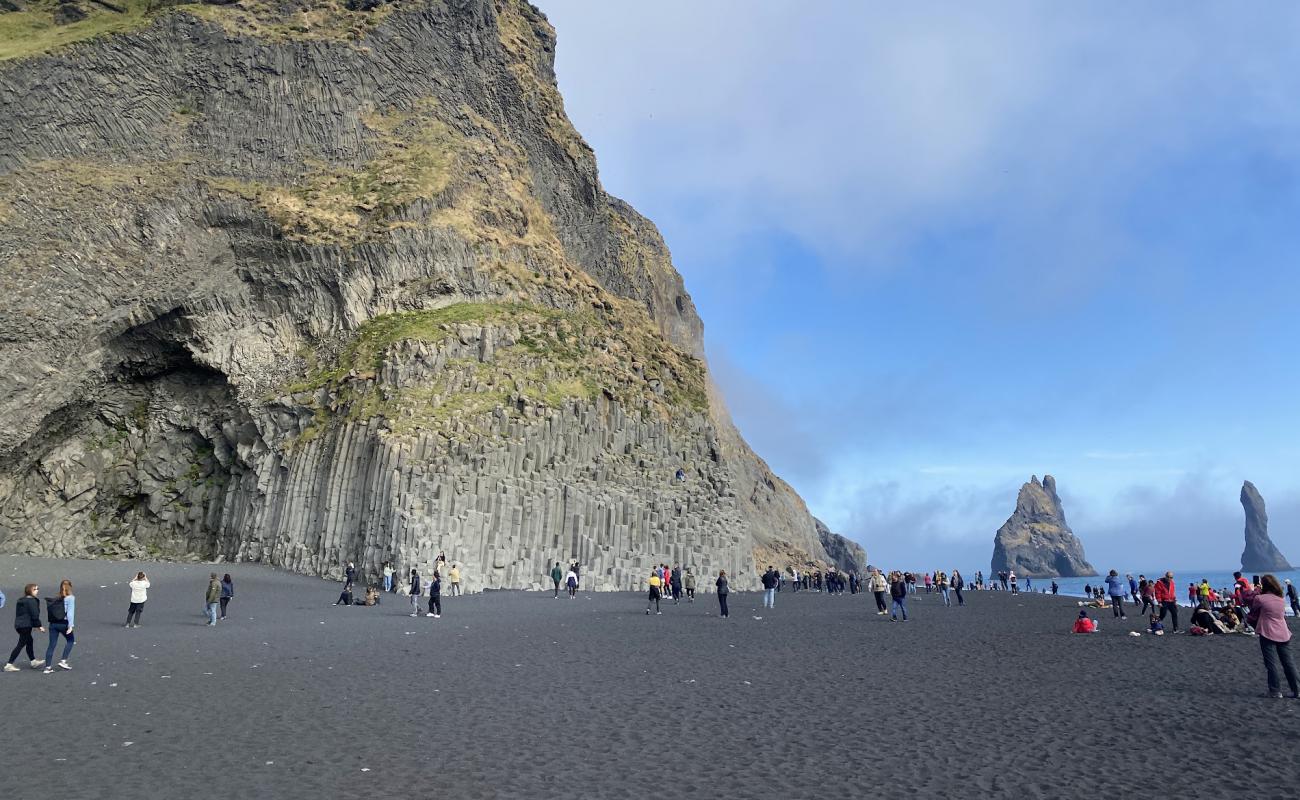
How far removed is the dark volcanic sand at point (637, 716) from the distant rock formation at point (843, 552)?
12072 cm

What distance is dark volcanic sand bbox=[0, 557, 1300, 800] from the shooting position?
9.86 metres

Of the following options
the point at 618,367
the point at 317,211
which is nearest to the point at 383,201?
the point at 317,211

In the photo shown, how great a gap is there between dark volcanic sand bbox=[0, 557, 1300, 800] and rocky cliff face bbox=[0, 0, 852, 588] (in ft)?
69.9

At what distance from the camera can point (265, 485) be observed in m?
48.4

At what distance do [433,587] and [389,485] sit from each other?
46.0 ft

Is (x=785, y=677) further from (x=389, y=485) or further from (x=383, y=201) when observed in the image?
(x=383, y=201)

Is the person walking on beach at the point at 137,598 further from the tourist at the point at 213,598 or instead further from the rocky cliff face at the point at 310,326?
the rocky cliff face at the point at 310,326

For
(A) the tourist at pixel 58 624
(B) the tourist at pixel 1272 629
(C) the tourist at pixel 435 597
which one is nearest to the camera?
(B) the tourist at pixel 1272 629

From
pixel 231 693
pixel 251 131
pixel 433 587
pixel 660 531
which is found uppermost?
pixel 251 131

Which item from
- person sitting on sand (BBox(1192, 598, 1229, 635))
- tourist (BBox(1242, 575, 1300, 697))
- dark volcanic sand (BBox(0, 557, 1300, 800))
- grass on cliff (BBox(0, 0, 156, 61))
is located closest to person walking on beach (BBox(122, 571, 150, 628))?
dark volcanic sand (BBox(0, 557, 1300, 800))

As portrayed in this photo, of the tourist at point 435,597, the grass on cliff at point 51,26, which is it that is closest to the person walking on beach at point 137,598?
the tourist at point 435,597

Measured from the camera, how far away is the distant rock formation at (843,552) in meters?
143

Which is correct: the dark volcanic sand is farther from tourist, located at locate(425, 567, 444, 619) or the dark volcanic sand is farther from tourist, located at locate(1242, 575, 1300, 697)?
tourist, located at locate(425, 567, 444, 619)

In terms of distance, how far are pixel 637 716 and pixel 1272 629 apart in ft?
33.9
